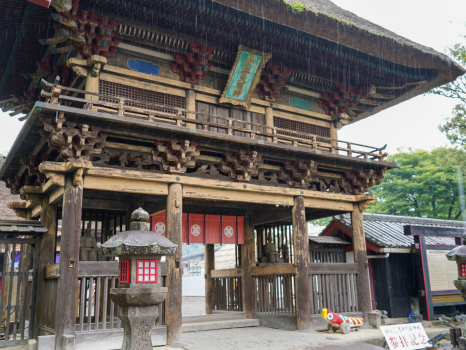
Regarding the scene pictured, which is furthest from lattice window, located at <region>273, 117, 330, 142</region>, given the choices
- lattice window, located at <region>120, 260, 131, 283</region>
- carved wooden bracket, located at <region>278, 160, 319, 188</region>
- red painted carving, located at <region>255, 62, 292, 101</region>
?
lattice window, located at <region>120, 260, 131, 283</region>

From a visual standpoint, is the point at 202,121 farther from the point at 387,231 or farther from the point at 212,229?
the point at 387,231

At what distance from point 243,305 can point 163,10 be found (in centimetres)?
816

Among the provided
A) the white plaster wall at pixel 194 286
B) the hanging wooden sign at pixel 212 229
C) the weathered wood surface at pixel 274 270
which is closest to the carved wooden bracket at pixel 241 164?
the hanging wooden sign at pixel 212 229

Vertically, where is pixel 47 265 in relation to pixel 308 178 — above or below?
below

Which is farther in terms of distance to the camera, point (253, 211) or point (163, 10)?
point (253, 211)

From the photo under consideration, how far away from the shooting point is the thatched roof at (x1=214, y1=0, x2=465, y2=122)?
875 cm

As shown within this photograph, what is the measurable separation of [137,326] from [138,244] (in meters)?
1.15

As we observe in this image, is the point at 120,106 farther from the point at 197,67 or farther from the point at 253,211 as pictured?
the point at 253,211

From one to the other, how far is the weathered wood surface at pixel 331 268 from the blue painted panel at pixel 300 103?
4.46 m

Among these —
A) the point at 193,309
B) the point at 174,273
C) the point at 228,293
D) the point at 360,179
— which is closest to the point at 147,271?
the point at 174,273

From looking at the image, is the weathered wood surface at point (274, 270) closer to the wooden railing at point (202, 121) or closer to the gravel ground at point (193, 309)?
the wooden railing at point (202, 121)

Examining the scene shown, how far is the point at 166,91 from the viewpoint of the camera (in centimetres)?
958

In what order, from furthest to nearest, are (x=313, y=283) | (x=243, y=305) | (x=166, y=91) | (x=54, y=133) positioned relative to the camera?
(x=243, y=305) → (x=313, y=283) → (x=166, y=91) → (x=54, y=133)

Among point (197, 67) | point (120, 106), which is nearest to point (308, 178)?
point (197, 67)
